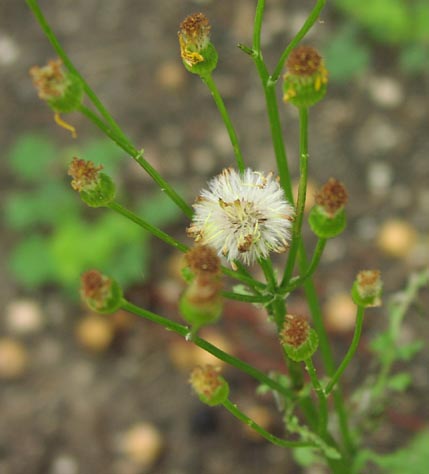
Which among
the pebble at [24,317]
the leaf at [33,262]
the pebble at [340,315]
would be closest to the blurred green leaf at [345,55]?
the pebble at [340,315]

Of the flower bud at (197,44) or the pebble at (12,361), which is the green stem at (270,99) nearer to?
the flower bud at (197,44)

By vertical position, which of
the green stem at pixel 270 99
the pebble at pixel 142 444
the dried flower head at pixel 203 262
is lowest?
the pebble at pixel 142 444

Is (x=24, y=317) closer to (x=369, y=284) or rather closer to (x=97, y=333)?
(x=97, y=333)

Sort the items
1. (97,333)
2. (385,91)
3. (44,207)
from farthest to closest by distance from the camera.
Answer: (385,91) < (44,207) < (97,333)

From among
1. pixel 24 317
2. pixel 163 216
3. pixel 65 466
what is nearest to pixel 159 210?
pixel 163 216

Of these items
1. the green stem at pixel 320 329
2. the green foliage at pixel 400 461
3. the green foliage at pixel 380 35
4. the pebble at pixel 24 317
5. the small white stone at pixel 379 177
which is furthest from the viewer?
the green foliage at pixel 380 35

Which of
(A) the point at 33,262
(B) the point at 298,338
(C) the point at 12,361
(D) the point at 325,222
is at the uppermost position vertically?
(D) the point at 325,222

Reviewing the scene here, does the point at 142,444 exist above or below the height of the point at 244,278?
below
